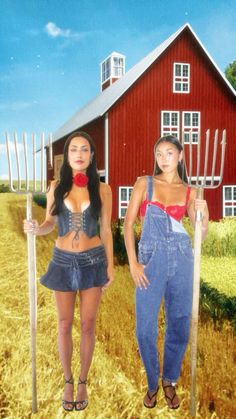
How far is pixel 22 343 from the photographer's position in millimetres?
5723

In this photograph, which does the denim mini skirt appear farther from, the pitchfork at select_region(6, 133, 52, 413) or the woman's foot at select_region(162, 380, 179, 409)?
the woman's foot at select_region(162, 380, 179, 409)

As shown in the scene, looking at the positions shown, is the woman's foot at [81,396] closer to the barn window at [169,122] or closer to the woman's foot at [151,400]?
the woman's foot at [151,400]

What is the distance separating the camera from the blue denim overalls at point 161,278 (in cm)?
389

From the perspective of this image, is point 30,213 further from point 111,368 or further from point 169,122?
point 169,122

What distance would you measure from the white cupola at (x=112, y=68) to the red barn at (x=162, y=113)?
424 centimetres

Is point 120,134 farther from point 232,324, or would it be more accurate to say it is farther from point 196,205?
point 196,205

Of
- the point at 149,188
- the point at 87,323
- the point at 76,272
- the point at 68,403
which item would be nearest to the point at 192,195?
the point at 149,188

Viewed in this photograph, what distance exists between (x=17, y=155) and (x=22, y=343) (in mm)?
2546

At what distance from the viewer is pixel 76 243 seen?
154 inches

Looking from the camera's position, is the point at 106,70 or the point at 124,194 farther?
the point at 106,70

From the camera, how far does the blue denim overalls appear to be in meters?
3.89

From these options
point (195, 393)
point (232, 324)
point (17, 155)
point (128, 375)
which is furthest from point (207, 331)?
point (17, 155)

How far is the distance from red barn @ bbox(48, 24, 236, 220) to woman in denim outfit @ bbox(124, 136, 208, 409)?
10.0m

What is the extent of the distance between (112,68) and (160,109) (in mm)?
6269
